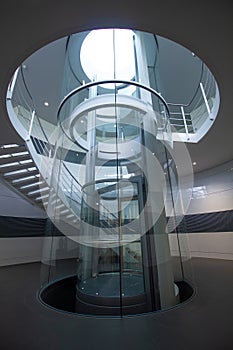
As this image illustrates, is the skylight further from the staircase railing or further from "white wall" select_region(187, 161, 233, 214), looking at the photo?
"white wall" select_region(187, 161, 233, 214)

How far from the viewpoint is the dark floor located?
137 centimetres

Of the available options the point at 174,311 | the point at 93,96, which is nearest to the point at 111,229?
the point at 174,311

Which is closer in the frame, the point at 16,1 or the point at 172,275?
the point at 16,1

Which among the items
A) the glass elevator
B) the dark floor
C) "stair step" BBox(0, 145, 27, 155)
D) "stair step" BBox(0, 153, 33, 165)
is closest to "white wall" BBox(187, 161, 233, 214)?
the glass elevator

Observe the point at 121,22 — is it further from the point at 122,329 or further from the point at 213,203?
the point at 213,203

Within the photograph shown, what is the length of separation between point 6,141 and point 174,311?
4.27 m

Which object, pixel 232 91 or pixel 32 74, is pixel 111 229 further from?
pixel 32 74

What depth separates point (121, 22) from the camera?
1875 mm

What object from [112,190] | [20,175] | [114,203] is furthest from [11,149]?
[114,203]

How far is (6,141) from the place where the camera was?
4.09 meters

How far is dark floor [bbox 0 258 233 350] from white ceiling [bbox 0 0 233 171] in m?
2.79

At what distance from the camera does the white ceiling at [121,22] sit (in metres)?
1.72

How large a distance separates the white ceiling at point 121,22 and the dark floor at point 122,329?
9.15 feet

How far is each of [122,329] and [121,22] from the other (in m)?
2.86
